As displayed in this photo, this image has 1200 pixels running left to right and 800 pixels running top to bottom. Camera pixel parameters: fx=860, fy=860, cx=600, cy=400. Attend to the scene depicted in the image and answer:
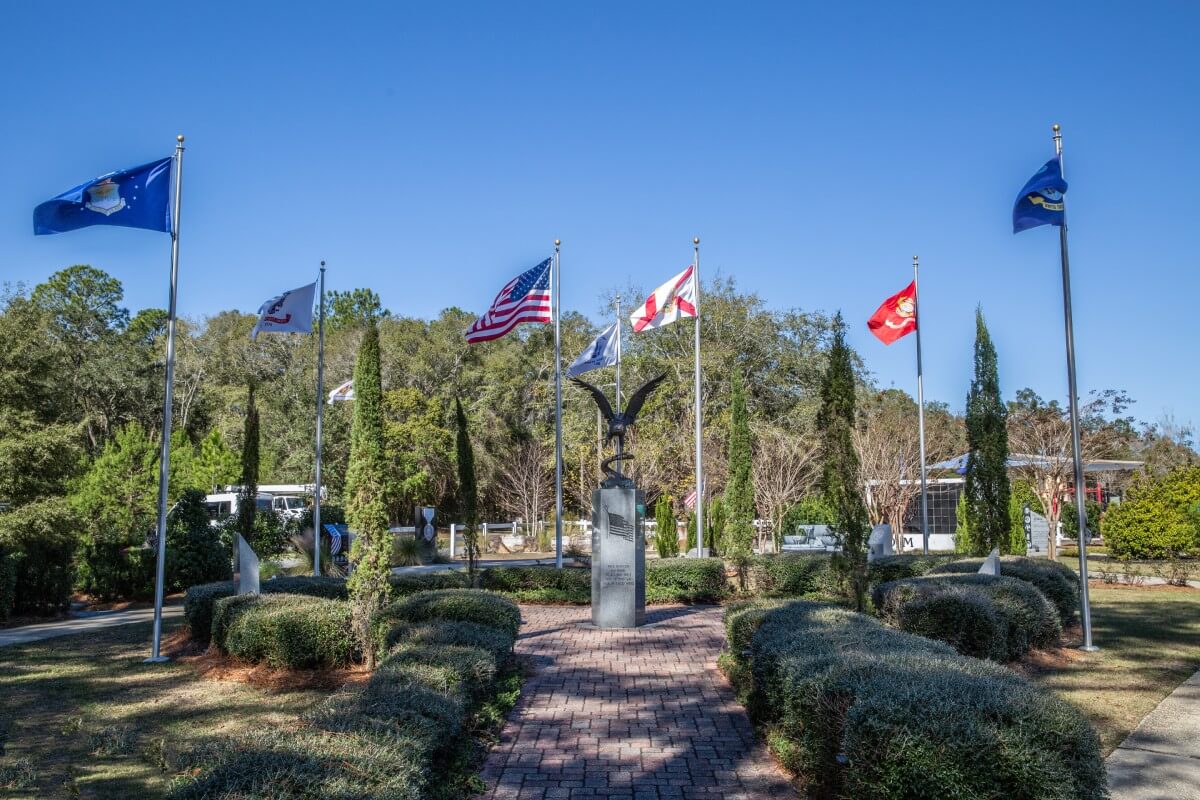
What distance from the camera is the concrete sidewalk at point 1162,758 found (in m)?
5.64

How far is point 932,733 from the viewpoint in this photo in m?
4.09

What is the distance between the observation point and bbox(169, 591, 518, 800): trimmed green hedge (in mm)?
3656

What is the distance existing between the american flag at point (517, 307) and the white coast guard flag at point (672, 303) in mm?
1991

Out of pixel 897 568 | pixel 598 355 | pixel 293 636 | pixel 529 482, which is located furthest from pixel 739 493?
pixel 529 482

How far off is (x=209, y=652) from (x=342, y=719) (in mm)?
7079

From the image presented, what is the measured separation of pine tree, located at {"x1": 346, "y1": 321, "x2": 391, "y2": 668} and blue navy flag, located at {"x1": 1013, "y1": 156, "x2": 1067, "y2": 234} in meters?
8.46

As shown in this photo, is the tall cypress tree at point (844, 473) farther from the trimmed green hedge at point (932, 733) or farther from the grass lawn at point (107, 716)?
the grass lawn at point (107, 716)

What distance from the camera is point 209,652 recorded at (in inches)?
427

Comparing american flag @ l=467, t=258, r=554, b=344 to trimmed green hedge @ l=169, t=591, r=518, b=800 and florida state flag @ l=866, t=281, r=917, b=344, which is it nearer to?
florida state flag @ l=866, t=281, r=917, b=344

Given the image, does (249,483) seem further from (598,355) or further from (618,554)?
(618,554)

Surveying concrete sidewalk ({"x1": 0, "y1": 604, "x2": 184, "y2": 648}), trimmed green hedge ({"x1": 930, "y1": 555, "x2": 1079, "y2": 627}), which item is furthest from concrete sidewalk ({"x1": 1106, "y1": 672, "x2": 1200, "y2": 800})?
concrete sidewalk ({"x1": 0, "y1": 604, "x2": 184, "y2": 648})

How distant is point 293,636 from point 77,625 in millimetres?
7227

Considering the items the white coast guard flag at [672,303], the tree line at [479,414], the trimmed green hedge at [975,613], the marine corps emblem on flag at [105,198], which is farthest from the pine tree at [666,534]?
the marine corps emblem on flag at [105,198]

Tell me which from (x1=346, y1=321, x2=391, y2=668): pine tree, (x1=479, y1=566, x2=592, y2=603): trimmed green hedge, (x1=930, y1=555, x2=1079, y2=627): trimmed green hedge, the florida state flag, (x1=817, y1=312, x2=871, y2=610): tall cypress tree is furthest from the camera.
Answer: the florida state flag
